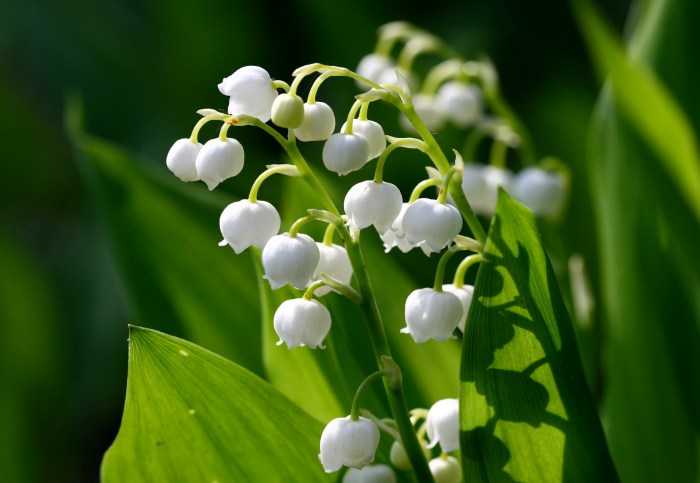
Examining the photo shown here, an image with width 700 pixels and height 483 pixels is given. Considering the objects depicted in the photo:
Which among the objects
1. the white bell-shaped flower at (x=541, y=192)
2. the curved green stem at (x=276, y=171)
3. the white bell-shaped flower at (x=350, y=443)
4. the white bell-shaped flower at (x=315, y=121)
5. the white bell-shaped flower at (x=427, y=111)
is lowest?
the white bell-shaped flower at (x=350, y=443)

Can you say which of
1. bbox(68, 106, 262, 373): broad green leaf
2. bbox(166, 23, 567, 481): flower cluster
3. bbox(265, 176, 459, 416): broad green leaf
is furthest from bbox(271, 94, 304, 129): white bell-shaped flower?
bbox(68, 106, 262, 373): broad green leaf

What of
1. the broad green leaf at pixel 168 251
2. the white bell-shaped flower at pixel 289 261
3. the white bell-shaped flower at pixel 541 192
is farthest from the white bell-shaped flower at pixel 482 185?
the white bell-shaped flower at pixel 289 261

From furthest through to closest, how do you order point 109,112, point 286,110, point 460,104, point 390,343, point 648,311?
point 109,112
point 460,104
point 648,311
point 390,343
point 286,110

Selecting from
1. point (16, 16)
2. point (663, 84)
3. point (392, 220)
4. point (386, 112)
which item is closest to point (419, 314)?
point (392, 220)

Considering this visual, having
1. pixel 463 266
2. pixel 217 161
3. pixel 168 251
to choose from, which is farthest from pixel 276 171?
pixel 168 251

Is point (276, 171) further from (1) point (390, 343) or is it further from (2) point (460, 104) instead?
(2) point (460, 104)

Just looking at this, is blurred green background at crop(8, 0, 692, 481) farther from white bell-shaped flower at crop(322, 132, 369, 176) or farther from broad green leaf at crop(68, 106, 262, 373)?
white bell-shaped flower at crop(322, 132, 369, 176)

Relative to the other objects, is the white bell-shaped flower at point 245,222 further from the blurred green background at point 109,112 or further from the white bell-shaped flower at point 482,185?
the blurred green background at point 109,112
